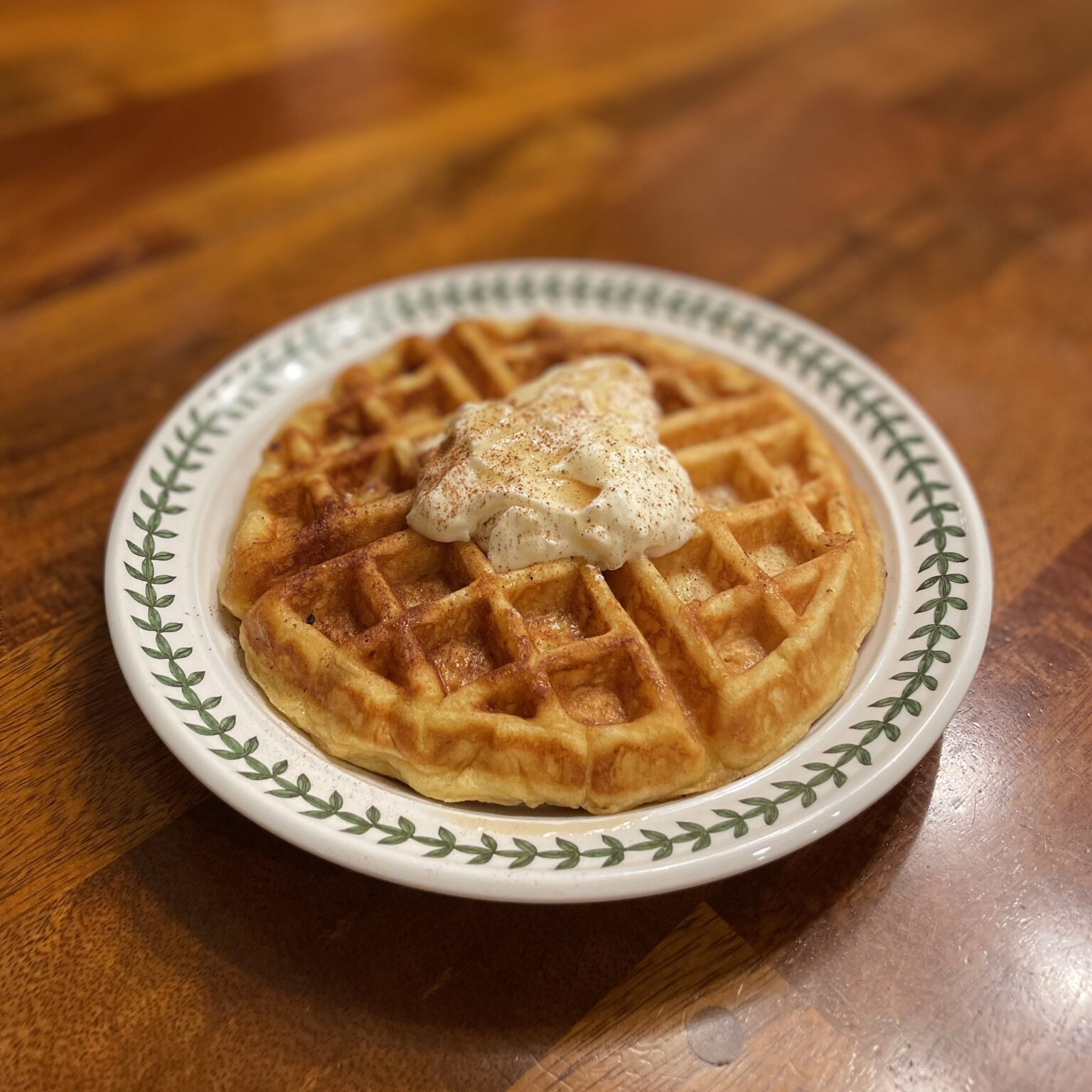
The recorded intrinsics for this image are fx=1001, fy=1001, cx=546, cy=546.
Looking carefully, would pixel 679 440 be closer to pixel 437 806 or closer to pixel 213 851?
pixel 437 806

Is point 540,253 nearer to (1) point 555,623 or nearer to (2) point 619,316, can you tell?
(2) point 619,316

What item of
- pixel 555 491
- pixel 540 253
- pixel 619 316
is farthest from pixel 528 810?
pixel 540 253

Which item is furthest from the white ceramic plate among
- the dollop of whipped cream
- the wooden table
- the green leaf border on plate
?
the dollop of whipped cream

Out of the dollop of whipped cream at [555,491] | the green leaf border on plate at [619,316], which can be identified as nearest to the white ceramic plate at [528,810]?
the green leaf border on plate at [619,316]

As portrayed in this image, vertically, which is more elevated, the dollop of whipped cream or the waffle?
the dollop of whipped cream

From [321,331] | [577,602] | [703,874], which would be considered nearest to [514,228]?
[321,331]

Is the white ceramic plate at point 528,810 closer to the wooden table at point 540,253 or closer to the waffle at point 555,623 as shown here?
the waffle at point 555,623

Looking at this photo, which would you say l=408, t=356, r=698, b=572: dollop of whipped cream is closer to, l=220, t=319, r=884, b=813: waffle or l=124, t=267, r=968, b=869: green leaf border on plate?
l=220, t=319, r=884, b=813: waffle
